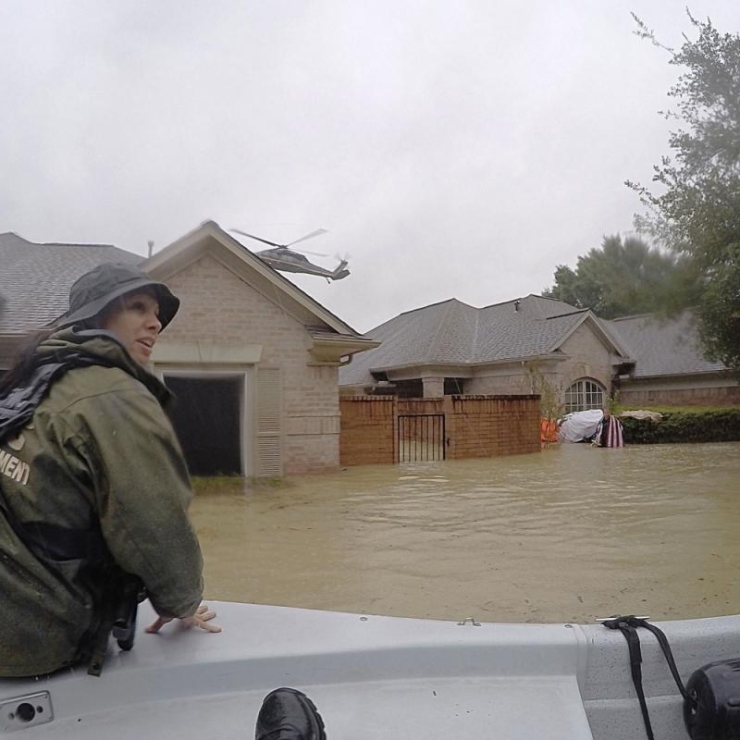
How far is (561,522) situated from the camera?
7.02 m

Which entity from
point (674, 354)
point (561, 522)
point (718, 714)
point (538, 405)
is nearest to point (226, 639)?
point (718, 714)

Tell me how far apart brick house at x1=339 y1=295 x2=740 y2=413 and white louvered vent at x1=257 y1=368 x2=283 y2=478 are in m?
9.66

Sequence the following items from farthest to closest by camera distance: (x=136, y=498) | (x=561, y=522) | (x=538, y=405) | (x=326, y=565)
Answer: (x=538, y=405) < (x=561, y=522) < (x=326, y=565) < (x=136, y=498)

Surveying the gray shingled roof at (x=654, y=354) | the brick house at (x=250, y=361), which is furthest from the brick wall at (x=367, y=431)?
the gray shingled roof at (x=654, y=354)

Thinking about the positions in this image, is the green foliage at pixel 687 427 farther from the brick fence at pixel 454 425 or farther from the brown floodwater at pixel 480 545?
the brown floodwater at pixel 480 545

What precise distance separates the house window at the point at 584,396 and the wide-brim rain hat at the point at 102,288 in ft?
66.1

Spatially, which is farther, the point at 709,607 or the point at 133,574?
the point at 709,607

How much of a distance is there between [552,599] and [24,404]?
3758mm

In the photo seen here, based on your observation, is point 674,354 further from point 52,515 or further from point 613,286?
point 52,515

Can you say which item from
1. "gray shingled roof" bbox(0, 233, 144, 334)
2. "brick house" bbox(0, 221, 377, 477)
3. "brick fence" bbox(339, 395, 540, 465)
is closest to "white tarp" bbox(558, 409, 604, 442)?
"brick fence" bbox(339, 395, 540, 465)

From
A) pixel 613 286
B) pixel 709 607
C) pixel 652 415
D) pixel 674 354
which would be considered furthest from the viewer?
pixel 674 354

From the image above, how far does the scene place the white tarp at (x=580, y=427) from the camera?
17719 millimetres

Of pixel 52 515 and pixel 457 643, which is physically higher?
pixel 52 515

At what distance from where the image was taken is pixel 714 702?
5.39 feet
